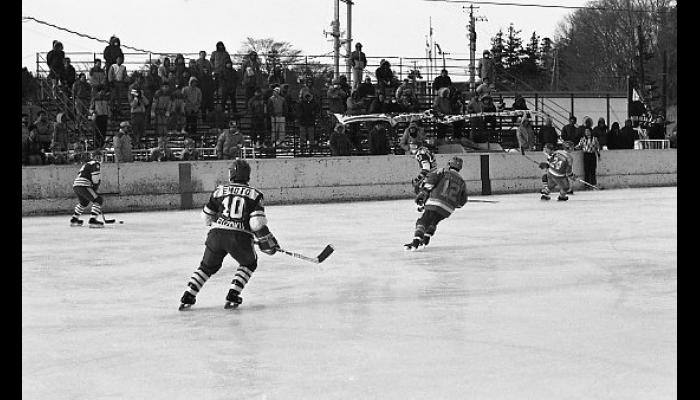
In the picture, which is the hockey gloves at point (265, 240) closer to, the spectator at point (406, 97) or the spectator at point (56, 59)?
the spectator at point (56, 59)

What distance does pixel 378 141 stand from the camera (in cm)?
2259

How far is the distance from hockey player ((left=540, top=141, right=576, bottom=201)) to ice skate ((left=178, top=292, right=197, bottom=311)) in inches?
519

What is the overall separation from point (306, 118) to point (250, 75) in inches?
63.8

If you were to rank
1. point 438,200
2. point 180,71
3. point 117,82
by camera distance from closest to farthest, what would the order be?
point 438,200
point 180,71
point 117,82

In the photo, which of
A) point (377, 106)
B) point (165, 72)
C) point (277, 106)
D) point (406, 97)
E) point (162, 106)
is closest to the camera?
point (162, 106)

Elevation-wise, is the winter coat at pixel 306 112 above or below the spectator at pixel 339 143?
above

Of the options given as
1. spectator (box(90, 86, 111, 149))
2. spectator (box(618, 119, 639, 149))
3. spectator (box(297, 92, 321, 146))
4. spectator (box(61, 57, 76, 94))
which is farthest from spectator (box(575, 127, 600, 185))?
spectator (box(61, 57, 76, 94))

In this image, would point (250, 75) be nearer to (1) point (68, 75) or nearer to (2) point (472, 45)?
(1) point (68, 75)

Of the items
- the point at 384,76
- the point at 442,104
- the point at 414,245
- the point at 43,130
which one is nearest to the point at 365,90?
the point at 384,76

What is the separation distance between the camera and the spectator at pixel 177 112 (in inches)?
879

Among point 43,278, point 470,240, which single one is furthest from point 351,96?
point 43,278

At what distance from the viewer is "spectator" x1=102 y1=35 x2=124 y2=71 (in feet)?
74.6

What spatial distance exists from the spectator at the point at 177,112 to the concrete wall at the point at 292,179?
2133mm

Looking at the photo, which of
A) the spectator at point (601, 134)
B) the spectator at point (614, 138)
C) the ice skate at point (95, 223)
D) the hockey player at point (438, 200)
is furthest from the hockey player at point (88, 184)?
the spectator at point (614, 138)
